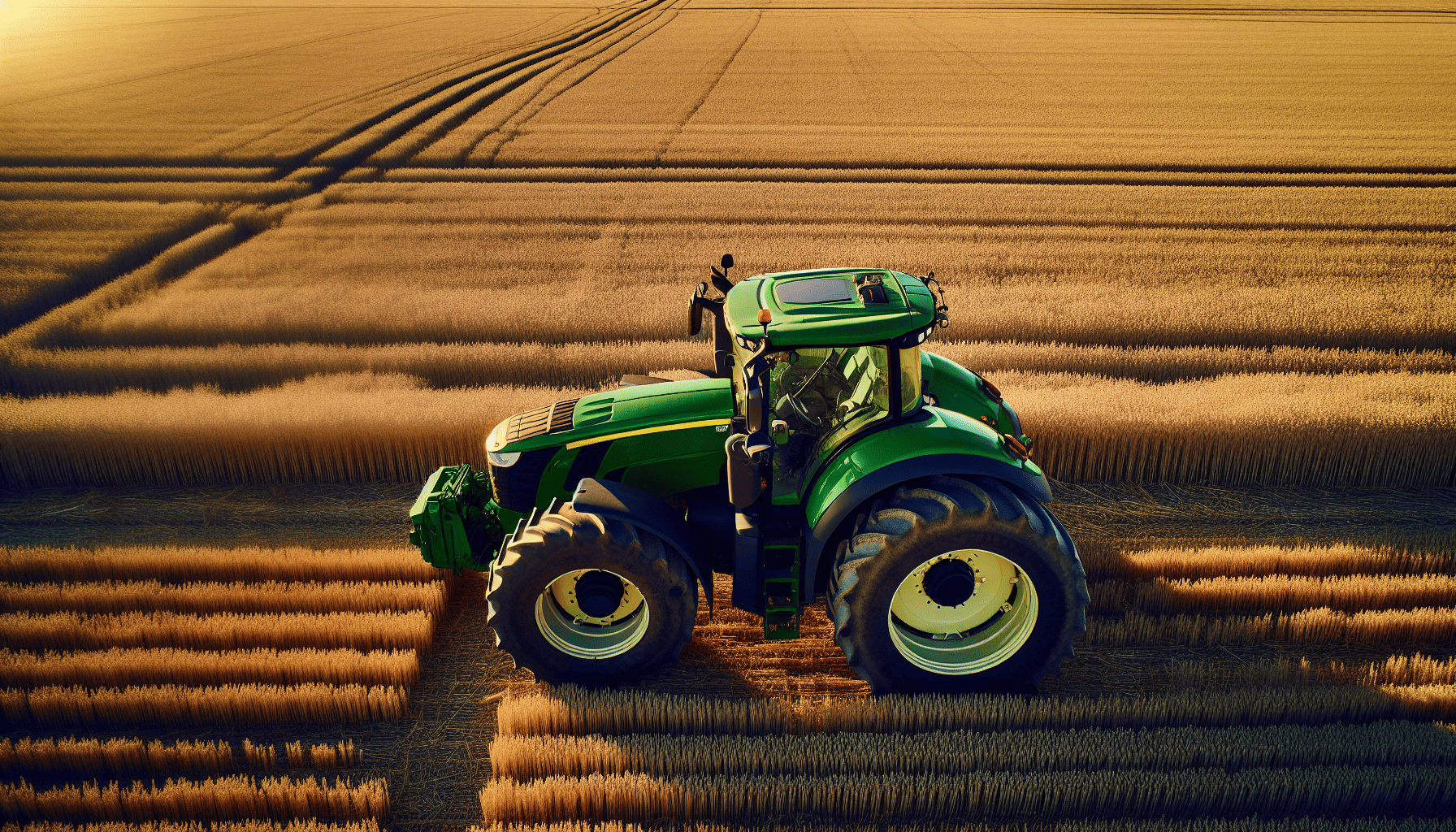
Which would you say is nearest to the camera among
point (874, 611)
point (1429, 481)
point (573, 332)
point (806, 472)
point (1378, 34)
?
point (874, 611)

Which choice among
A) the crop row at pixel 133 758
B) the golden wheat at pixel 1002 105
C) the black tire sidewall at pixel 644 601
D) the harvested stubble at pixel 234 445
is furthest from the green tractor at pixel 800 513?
the golden wheat at pixel 1002 105

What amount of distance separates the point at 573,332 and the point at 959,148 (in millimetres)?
10679

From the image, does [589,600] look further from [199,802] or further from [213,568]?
[213,568]

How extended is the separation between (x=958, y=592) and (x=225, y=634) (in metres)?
4.47

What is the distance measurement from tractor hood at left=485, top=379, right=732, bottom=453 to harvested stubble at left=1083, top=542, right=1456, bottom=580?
3012 mm

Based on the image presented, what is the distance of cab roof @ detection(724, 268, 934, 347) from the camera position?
4074mm

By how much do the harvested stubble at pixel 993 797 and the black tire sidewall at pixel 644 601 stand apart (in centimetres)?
64

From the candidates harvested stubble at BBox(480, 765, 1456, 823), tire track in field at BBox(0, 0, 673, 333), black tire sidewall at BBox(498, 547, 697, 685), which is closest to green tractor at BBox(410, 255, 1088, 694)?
black tire sidewall at BBox(498, 547, 697, 685)

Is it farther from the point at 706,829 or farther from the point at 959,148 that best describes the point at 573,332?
the point at 959,148

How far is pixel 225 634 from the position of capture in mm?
5238

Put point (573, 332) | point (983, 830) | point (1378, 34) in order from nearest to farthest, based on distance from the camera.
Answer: point (983, 830) < point (573, 332) < point (1378, 34)

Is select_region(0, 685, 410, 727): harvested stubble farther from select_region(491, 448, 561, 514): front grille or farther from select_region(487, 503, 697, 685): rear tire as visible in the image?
select_region(491, 448, 561, 514): front grille

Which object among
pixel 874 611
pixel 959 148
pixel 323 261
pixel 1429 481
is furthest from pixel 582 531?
pixel 959 148

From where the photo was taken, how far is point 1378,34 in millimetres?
31719
